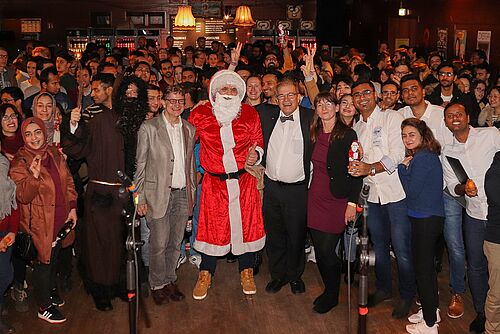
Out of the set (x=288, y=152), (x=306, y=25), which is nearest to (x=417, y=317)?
(x=288, y=152)

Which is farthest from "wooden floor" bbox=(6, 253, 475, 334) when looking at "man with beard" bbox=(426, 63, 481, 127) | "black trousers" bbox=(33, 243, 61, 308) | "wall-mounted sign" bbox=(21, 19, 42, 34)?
"wall-mounted sign" bbox=(21, 19, 42, 34)

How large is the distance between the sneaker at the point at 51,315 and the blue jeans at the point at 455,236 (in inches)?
126

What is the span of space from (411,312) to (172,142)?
2.46m

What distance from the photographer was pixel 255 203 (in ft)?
19.4

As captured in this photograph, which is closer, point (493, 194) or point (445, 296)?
point (493, 194)

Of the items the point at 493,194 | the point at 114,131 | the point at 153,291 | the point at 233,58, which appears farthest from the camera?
the point at 233,58

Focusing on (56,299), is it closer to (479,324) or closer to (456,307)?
(456,307)

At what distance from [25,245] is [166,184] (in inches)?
47.5

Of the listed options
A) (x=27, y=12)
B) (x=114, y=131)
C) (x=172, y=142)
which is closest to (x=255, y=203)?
(x=172, y=142)

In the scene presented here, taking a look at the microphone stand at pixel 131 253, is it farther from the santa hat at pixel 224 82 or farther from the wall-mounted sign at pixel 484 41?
the wall-mounted sign at pixel 484 41

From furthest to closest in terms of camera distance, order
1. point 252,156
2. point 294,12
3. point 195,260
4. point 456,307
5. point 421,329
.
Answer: point 294,12 → point 195,260 → point 252,156 → point 456,307 → point 421,329

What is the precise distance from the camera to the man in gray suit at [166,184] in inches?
218

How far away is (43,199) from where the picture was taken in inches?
211

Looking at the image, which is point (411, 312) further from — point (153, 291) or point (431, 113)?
point (153, 291)
